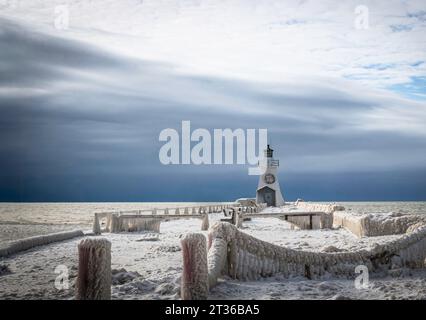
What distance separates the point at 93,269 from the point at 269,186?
5157cm

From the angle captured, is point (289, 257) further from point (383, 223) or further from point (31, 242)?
point (31, 242)

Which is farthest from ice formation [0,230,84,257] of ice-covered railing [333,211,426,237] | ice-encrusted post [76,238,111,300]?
ice-covered railing [333,211,426,237]

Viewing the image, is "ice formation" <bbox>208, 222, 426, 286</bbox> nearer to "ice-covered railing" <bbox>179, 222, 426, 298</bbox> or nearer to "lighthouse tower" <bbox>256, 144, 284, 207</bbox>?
"ice-covered railing" <bbox>179, 222, 426, 298</bbox>

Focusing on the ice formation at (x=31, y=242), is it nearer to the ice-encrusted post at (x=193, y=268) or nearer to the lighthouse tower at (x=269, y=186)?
the ice-encrusted post at (x=193, y=268)

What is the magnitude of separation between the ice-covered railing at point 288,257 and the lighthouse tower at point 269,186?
155 ft

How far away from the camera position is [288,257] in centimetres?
851

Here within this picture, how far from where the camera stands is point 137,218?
71.9ft

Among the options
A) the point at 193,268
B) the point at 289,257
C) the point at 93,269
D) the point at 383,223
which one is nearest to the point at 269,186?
the point at 383,223

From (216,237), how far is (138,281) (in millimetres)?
1605

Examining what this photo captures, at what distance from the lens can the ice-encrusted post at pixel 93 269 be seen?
585cm

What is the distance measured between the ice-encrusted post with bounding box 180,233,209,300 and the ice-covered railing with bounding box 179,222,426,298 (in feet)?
3.36

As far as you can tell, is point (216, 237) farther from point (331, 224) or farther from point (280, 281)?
point (331, 224)

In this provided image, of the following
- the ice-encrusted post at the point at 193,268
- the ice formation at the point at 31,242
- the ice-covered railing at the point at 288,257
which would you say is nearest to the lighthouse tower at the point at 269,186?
the ice formation at the point at 31,242
